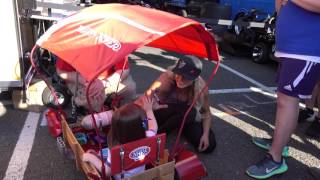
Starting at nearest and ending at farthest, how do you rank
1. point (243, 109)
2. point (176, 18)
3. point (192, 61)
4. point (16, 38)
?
point (176, 18)
point (192, 61)
point (16, 38)
point (243, 109)

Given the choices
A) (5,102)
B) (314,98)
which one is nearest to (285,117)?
(314,98)

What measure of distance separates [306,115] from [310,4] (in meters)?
2.05

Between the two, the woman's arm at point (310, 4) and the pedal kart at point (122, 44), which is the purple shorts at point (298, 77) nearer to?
the woman's arm at point (310, 4)

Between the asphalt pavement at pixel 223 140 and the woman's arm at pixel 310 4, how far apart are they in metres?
1.39

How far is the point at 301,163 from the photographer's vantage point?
130 inches

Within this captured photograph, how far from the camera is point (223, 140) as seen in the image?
12.0 ft

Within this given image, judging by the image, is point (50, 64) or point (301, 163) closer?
point (301, 163)

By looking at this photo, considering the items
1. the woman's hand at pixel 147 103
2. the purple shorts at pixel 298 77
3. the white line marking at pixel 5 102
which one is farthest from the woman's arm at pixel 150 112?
the white line marking at pixel 5 102

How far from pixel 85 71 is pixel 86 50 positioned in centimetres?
22

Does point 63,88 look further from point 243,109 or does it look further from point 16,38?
point 243,109

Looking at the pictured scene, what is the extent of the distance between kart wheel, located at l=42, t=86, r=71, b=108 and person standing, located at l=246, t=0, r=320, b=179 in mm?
2242

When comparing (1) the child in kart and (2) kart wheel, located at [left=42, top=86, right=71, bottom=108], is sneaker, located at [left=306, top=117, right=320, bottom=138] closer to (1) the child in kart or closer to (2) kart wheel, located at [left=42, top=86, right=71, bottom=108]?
(1) the child in kart

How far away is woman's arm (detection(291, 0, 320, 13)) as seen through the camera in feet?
8.16

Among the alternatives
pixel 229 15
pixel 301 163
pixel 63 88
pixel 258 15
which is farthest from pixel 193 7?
pixel 301 163
